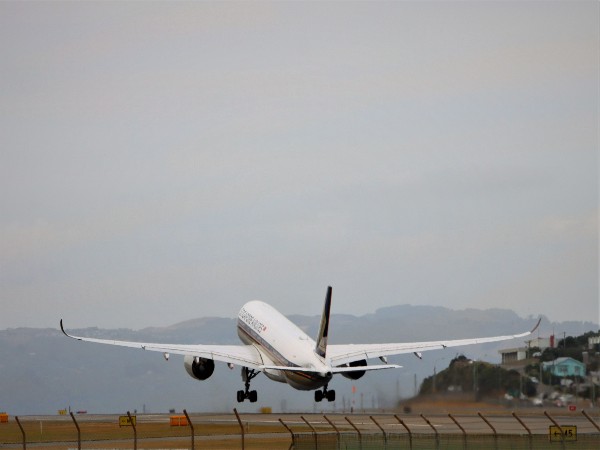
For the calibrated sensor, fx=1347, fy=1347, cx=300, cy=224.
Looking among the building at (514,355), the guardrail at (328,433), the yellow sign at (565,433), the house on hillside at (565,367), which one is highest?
the building at (514,355)

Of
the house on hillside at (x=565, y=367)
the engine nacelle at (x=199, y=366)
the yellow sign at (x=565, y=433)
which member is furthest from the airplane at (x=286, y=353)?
the yellow sign at (x=565, y=433)

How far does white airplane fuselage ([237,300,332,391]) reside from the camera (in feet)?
289

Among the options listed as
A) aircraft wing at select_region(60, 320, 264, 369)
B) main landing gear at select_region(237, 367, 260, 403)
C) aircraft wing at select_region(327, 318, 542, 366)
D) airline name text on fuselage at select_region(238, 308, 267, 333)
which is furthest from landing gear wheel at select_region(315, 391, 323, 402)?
airline name text on fuselage at select_region(238, 308, 267, 333)

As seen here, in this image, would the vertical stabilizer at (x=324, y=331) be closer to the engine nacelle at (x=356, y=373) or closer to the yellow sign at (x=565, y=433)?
the engine nacelle at (x=356, y=373)

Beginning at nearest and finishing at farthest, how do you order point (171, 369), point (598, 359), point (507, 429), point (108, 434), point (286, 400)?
point (507, 429) < point (108, 434) < point (598, 359) < point (286, 400) < point (171, 369)

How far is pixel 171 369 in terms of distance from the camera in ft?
612

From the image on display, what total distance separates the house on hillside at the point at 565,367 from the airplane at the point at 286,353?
273 centimetres

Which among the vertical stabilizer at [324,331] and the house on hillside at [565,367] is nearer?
the vertical stabilizer at [324,331]

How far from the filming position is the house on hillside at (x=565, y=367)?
89.6 meters

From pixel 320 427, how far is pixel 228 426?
29.9 feet

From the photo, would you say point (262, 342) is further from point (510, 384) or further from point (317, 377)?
point (510, 384)

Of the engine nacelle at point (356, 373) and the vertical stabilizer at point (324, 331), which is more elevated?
the vertical stabilizer at point (324, 331)

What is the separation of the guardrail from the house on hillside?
3.09 m

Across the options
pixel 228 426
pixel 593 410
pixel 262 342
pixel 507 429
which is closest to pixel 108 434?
pixel 228 426
